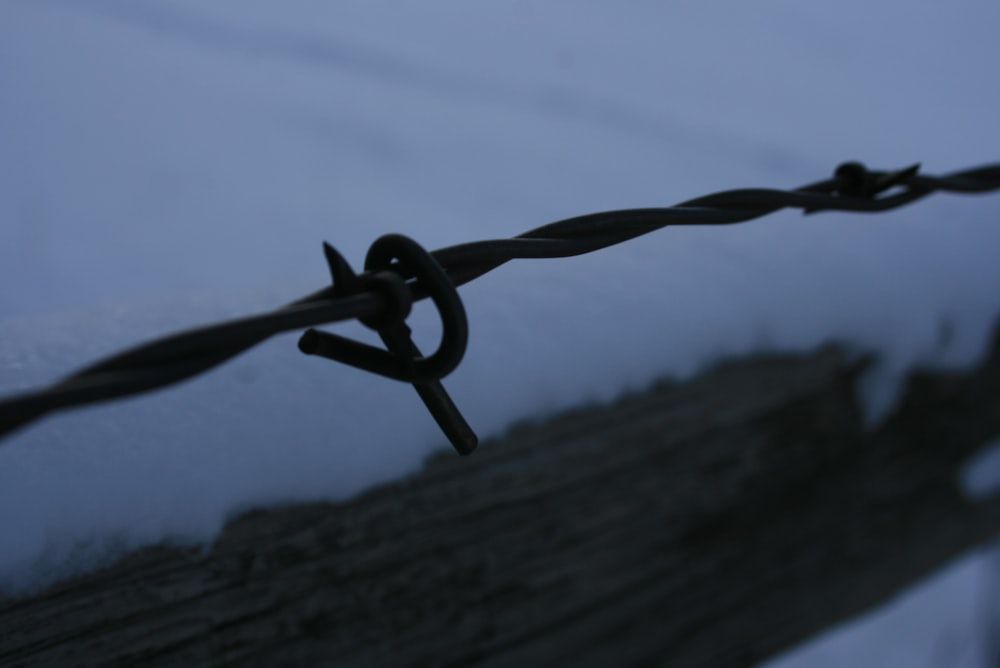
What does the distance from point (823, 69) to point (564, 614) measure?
101 inches

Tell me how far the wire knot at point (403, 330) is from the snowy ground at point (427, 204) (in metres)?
0.21

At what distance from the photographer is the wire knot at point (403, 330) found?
0.37 metres

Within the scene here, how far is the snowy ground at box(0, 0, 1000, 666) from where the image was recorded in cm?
57

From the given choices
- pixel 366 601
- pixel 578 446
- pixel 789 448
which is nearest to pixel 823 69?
pixel 789 448

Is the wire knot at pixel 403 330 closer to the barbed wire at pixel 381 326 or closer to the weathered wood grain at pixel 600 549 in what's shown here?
the barbed wire at pixel 381 326

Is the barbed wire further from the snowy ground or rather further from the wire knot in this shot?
the snowy ground

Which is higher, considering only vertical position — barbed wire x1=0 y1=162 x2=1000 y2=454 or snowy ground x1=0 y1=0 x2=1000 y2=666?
snowy ground x1=0 y1=0 x2=1000 y2=666

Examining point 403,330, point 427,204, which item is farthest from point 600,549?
point 427,204

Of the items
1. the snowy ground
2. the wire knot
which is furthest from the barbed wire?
the snowy ground

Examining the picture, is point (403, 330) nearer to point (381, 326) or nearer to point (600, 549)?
point (381, 326)

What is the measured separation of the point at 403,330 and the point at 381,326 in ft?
0.04

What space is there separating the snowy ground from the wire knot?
8.5 inches

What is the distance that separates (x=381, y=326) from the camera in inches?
14.8

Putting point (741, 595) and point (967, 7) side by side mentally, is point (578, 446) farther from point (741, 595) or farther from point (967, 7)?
point (967, 7)
